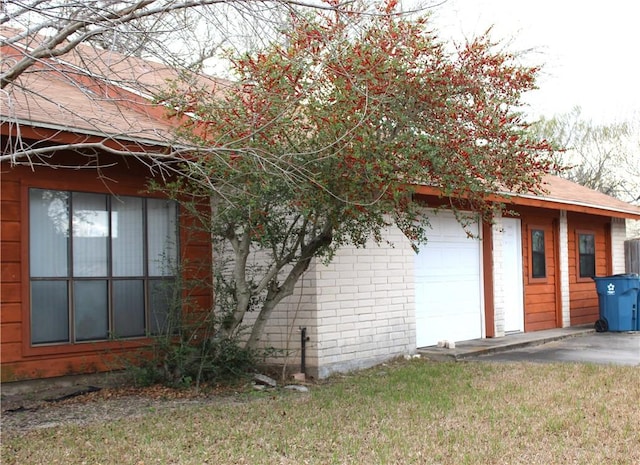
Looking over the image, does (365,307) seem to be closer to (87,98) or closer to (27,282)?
(27,282)

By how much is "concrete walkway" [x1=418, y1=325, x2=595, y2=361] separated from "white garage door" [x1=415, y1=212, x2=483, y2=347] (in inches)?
11.5

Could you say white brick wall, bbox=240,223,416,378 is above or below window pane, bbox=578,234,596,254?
below

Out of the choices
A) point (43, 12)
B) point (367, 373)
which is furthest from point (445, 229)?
point (43, 12)

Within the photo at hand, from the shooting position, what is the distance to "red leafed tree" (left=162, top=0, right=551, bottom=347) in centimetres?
705

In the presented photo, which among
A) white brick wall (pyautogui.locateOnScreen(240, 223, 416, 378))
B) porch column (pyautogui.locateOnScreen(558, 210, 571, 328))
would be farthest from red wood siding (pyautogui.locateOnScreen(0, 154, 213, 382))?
porch column (pyautogui.locateOnScreen(558, 210, 571, 328))

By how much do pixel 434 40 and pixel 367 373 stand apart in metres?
4.37

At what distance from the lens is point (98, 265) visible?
8781 millimetres

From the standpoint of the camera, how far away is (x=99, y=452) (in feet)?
19.0

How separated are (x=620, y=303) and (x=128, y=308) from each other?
9.62 m

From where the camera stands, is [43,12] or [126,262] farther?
[126,262]

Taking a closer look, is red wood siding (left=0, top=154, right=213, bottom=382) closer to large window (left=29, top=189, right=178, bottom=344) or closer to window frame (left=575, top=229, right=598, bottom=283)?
large window (left=29, top=189, right=178, bottom=344)

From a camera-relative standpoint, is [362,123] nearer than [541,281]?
Yes

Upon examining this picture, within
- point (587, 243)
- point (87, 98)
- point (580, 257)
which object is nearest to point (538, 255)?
point (580, 257)

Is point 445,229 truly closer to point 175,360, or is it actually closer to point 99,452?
point 175,360
